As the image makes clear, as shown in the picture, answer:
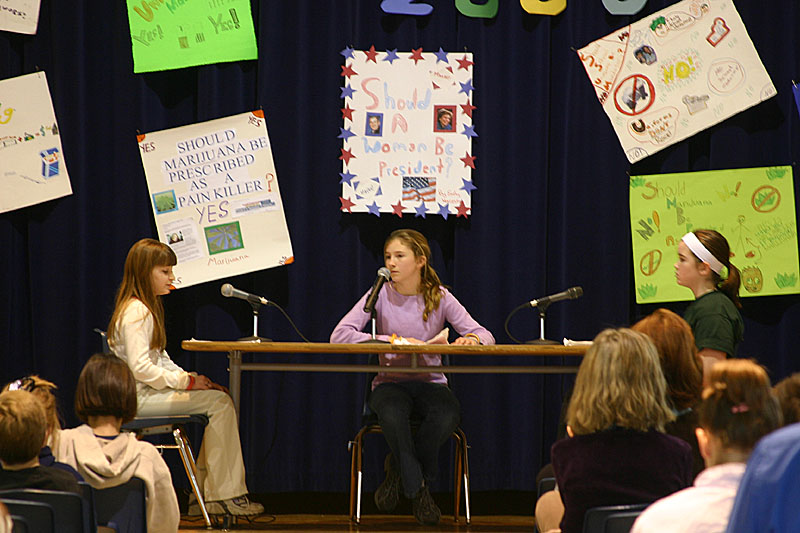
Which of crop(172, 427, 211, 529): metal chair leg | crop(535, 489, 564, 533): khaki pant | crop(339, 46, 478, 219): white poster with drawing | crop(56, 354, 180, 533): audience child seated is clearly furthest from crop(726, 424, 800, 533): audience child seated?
crop(339, 46, 478, 219): white poster with drawing

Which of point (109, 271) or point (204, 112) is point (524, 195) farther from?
point (109, 271)

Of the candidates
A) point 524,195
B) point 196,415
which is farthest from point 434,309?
point 196,415

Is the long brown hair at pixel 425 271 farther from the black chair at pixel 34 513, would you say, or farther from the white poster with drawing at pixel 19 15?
the black chair at pixel 34 513

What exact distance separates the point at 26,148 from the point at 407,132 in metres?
2.10

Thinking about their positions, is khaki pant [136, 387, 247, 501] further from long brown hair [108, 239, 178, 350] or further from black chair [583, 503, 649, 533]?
black chair [583, 503, 649, 533]

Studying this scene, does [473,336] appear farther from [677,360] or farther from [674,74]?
[674,74]

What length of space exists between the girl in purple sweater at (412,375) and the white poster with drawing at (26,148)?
186 cm

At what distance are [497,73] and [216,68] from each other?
1.56 m

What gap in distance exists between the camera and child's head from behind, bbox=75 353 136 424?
2.79 meters

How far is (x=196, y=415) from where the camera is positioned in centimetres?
394

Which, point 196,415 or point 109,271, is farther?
point 109,271

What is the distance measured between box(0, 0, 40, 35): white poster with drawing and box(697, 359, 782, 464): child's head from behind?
4.46 m

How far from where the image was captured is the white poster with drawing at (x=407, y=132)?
4797 millimetres

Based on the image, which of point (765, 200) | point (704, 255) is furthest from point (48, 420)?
point (765, 200)
